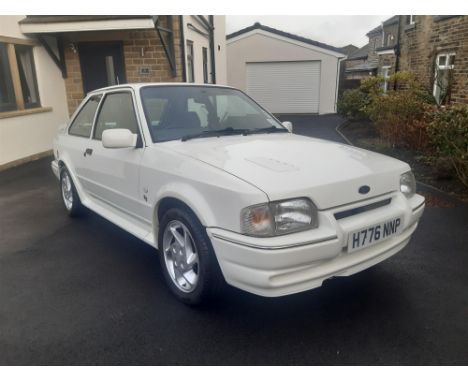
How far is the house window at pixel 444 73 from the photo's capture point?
401 inches

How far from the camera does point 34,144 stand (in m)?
9.27

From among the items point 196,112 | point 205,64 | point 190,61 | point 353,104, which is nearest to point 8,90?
point 190,61

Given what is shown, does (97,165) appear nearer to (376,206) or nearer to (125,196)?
(125,196)

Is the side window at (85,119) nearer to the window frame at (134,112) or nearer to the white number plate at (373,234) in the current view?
the window frame at (134,112)

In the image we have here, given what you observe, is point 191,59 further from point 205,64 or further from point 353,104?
point 353,104

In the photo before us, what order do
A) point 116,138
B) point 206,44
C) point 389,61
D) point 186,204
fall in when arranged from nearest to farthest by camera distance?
point 186,204 → point 116,138 → point 206,44 → point 389,61

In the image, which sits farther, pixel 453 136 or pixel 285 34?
pixel 285 34

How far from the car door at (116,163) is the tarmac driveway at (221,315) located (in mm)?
606

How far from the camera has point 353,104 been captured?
536 inches

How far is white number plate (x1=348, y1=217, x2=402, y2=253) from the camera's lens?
7.98 feet

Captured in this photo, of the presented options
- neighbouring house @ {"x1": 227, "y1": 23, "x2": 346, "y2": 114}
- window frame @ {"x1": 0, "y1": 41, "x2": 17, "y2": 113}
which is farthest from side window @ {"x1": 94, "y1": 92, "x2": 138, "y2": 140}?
neighbouring house @ {"x1": 227, "y1": 23, "x2": 346, "y2": 114}

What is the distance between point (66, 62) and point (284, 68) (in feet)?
44.2

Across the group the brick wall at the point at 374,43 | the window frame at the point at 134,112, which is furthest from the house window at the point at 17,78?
the brick wall at the point at 374,43

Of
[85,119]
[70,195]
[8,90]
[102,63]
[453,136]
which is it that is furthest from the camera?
[102,63]
